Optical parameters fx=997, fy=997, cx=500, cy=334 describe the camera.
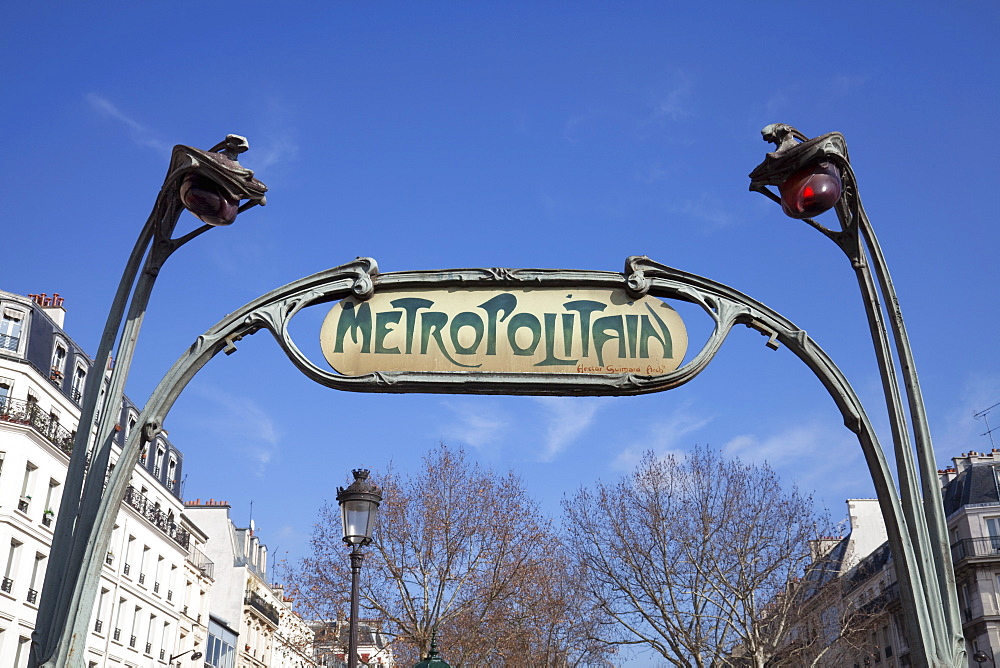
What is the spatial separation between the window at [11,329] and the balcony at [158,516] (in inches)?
344

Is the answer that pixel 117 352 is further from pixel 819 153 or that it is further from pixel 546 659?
pixel 546 659

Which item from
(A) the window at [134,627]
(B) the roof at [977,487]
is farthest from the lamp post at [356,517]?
(B) the roof at [977,487]

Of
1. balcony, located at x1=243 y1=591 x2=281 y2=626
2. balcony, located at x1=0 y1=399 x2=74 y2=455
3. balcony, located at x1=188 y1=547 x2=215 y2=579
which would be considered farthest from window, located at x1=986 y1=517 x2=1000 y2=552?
balcony, located at x1=243 y1=591 x2=281 y2=626

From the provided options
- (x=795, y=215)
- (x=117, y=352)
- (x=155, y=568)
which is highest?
(x=155, y=568)

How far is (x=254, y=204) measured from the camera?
4.96 metres

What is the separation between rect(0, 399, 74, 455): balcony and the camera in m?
30.0

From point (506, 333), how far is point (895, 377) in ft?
5.94

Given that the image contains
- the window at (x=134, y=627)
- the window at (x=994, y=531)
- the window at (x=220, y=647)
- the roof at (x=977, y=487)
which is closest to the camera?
the window at (x=134, y=627)

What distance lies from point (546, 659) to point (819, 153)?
3043 cm

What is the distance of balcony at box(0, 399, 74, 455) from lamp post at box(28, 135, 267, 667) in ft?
91.6

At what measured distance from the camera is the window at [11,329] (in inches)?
1202

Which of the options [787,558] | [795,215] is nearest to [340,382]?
[795,215]

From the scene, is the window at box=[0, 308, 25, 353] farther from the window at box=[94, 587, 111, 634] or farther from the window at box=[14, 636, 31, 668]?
the window at box=[94, 587, 111, 634]

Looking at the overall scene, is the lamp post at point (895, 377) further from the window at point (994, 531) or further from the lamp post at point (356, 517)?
the window at point (994, 531)
